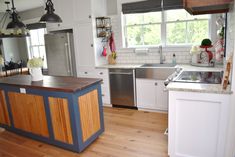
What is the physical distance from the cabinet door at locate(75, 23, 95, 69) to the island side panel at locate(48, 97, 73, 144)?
1833 millimetres

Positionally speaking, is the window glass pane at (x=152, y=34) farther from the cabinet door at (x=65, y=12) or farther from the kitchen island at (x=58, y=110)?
the kitchen island at (x=58, y=110)

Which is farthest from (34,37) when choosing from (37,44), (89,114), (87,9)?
(89,114)

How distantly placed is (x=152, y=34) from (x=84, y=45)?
150cm

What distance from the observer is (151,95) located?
11.8 ft

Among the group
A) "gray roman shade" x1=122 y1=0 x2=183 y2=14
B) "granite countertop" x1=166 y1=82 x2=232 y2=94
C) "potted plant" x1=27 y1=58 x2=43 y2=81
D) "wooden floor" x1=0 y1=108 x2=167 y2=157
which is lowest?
"wooden floor" x1=0 y1=108 x2=167 y2=157

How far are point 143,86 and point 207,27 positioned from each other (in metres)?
1.63

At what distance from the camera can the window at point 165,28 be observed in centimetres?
361

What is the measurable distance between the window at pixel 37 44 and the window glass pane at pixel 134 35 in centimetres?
309

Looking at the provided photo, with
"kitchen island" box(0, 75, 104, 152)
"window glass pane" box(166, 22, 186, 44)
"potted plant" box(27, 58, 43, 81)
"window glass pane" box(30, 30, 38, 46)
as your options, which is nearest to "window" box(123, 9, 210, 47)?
"window glass pane" box(166, 22, 186, 44)

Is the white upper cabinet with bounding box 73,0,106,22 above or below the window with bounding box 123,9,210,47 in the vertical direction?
above

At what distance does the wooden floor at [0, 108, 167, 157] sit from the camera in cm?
245

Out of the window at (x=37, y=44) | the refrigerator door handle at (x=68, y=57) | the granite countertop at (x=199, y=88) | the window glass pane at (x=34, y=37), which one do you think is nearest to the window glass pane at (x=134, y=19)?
the refrigerator door handle at (x=68, y=57)

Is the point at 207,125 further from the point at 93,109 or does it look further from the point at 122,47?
the point at 122,47

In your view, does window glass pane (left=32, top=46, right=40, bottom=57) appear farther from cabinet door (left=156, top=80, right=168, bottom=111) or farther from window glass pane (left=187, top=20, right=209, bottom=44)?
window glass pane (left=187, top=20, right=209, bottom=44)
